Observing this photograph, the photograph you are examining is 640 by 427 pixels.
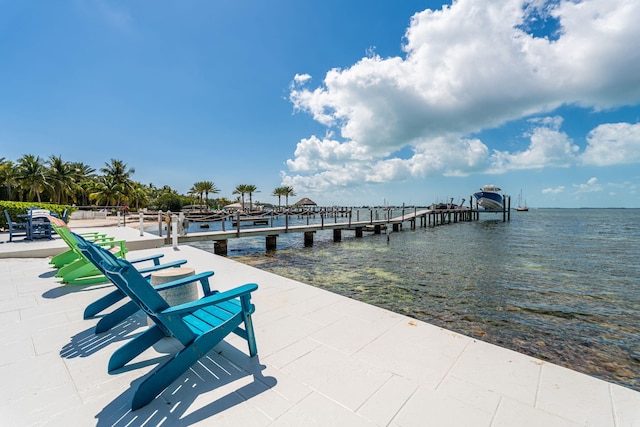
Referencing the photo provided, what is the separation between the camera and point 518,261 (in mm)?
13781

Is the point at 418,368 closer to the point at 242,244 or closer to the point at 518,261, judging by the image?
the point at 518,261

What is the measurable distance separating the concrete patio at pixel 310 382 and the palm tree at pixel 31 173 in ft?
138

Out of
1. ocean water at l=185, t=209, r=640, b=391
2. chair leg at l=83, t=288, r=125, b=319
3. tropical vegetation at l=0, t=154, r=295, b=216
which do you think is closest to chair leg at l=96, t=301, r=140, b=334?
chair leg at l=83, t=288, r=125, b=319

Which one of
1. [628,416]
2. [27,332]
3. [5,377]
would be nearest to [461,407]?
[628,416]

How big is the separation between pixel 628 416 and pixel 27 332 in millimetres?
5548

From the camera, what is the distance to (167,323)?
6.21 ft

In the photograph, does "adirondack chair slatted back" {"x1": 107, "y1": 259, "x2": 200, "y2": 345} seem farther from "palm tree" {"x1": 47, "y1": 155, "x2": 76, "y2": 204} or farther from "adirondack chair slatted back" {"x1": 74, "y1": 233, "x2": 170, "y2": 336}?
"palm tree" {"x1": 47, "y1": 155, "x2": 76, "y2": 204}

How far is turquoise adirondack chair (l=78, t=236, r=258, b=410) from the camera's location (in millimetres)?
1895

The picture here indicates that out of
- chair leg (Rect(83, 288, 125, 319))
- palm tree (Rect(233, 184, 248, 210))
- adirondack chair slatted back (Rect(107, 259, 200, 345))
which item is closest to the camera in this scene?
adirondack chair slatted back (Rect(107, 259, 200, 345))

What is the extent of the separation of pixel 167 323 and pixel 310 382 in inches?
47.3

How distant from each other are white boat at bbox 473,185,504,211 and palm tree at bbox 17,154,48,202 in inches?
3025

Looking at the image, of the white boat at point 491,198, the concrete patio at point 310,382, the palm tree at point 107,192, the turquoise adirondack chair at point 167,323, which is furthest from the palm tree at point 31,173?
the white boat at point 491,198

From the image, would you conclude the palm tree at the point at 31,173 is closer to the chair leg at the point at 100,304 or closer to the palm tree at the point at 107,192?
the palm tree at the point at 107,192

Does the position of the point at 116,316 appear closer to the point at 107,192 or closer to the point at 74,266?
the point at 74,266
